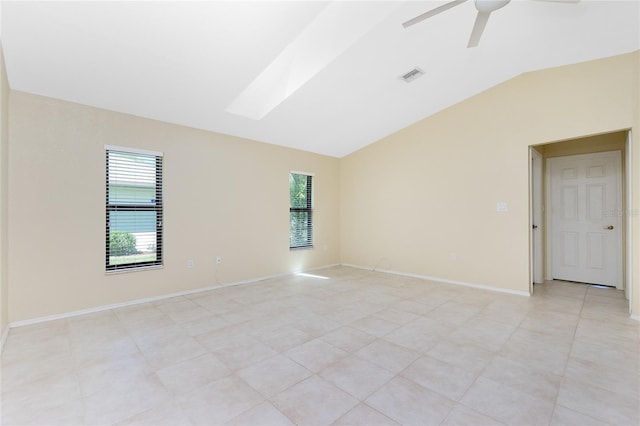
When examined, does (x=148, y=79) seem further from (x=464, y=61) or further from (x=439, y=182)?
(x=439, y=182)

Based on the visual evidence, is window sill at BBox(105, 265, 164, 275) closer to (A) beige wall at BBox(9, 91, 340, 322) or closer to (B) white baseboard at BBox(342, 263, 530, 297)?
(A) beige wall at BBox(9, 91, 340, 322)

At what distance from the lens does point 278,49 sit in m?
2.88

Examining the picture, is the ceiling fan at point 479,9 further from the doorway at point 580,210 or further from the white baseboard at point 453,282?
the white baseboard at point 453,282

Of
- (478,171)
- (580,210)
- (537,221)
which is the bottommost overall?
(537,221)

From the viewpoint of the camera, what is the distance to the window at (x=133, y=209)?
3.56 m

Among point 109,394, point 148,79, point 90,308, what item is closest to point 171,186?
point 148,79

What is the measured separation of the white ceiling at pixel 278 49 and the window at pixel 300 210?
5.32 feet

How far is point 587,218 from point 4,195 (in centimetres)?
744

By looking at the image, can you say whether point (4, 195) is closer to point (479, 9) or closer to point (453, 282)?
point (479, 9)

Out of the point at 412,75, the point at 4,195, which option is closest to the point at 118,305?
the point at 4,195

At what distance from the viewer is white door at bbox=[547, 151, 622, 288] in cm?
432

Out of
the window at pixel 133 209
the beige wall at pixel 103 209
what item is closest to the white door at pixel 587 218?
the beige wall at pixel 103 209

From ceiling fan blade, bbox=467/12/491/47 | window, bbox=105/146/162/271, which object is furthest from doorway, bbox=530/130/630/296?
window, bbox=105/146/162/271

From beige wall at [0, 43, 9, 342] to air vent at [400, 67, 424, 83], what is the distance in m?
4.04
